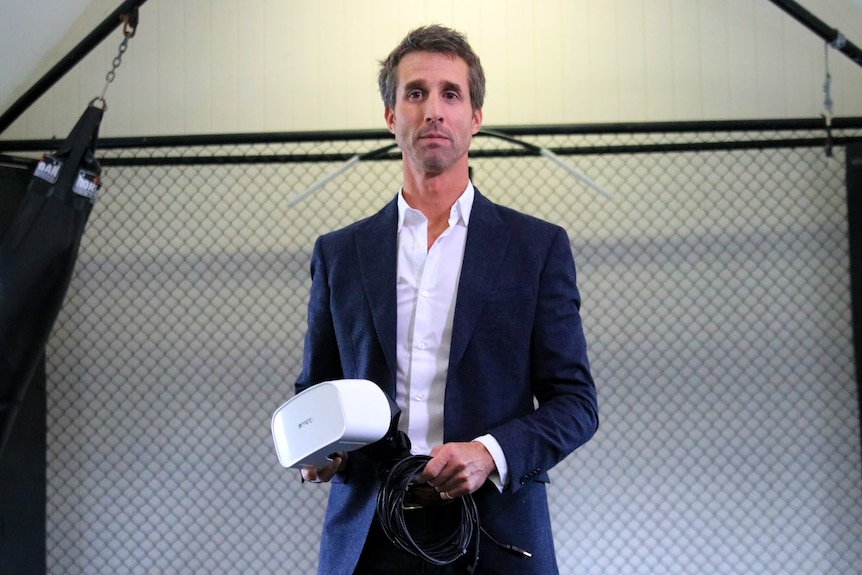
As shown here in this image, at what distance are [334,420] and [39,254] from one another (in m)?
1.95

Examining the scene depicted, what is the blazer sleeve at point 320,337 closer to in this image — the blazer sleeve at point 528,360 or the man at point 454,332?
the man at point 454,332

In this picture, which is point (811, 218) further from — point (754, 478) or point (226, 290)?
point (226, 290)

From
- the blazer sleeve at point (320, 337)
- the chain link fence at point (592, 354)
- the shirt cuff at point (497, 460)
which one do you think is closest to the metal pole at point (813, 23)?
the chain link fence at point (592, 354)

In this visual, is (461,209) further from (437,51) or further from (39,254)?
(39,254)

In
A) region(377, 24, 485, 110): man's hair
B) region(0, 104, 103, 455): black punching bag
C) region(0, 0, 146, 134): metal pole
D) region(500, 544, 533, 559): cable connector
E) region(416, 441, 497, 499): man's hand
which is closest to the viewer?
region(416, 441, 497, 499): man's hand

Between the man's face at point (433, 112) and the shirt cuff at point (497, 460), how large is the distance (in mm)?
434

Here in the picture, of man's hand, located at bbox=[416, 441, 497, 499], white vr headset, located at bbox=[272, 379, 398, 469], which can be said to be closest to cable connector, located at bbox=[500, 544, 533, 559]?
man's hand, located at bbox=[416, 441, 497, 499]

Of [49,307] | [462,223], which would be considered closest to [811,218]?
A: [462,223]

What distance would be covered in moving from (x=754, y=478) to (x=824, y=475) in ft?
0.90

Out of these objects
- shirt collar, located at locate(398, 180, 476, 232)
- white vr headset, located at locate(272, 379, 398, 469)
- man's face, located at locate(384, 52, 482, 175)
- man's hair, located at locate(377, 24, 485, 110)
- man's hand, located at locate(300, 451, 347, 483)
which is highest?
man's hair, located at locate(377, 24, 485, 110)

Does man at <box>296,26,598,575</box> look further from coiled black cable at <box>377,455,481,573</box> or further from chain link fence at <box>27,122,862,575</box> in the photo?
chain link fence at <box>27,122,862,575</box>

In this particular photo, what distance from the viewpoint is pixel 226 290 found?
12.2ft

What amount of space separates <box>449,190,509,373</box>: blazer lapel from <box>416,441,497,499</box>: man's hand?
0.15 m

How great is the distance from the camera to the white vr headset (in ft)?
3.70
